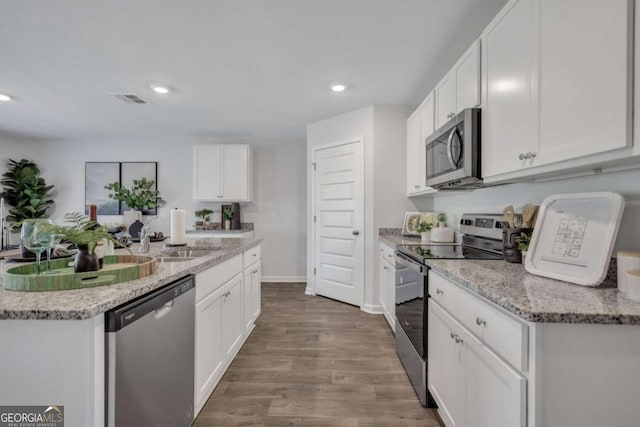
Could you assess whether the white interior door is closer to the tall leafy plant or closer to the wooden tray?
the wooden tray

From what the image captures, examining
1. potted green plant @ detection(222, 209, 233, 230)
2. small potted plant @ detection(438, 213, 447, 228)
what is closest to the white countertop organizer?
small potted plant @ detection(438, 213, 447, 228)

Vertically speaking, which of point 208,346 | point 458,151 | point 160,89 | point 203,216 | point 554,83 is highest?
point 160,89

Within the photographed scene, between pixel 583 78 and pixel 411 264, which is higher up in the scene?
pixel 583 78

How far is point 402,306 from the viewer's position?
2.25 meters

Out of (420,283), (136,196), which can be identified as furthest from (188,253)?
(136,196)

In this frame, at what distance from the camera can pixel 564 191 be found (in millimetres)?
1534

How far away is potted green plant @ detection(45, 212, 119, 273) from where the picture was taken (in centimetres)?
117

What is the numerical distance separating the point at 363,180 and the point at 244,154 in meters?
2.14

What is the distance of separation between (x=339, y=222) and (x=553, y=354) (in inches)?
118

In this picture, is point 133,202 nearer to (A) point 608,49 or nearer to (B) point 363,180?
(B) point 363,180

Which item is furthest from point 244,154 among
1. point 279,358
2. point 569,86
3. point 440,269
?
point 569,86

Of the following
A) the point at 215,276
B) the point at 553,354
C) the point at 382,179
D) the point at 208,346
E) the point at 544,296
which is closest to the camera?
the point at 553,354

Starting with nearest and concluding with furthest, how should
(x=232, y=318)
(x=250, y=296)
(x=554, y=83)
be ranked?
1. (x=554, y=83)
2. (x=232, y=318)
3. (x=250, y=296)

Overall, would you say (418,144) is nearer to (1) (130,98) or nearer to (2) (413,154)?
(2) (413,154)
